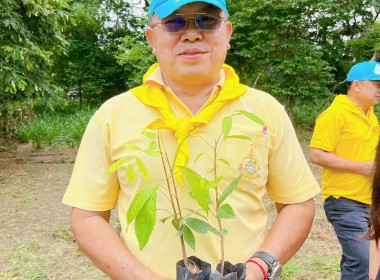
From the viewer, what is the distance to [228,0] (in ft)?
35.0

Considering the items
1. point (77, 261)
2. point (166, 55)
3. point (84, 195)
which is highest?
point (166, 55)

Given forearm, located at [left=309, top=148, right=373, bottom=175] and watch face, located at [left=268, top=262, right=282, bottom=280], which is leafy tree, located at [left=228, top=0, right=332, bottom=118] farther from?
watch face, located at [left=268, top=262, right=282, bottom=280]

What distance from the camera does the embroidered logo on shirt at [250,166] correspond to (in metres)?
1.49

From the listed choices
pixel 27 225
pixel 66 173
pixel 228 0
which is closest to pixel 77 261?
pixel 27 225

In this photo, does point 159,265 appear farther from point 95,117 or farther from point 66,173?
point 66,173

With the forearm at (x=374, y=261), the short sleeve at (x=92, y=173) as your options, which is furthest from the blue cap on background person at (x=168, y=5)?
the forearm at (x=374, y=261)

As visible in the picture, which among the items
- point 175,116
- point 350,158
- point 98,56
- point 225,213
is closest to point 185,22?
point 175,116

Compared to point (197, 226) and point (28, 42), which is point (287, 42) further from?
point (197, 226)

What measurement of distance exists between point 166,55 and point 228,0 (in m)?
9.66

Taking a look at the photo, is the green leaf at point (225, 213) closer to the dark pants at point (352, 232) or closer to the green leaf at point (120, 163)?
the green leaf at point (120, 163)

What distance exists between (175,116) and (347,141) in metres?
1.84

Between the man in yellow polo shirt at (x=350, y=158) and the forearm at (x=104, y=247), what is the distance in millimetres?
1819

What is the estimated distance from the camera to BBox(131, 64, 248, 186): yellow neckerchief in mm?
1446

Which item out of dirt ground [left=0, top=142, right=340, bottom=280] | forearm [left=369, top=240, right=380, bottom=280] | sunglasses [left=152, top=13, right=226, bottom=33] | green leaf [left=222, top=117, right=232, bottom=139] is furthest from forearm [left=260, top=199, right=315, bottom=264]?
dirt ground [left=0, top=142, right=340, bottom=280]
